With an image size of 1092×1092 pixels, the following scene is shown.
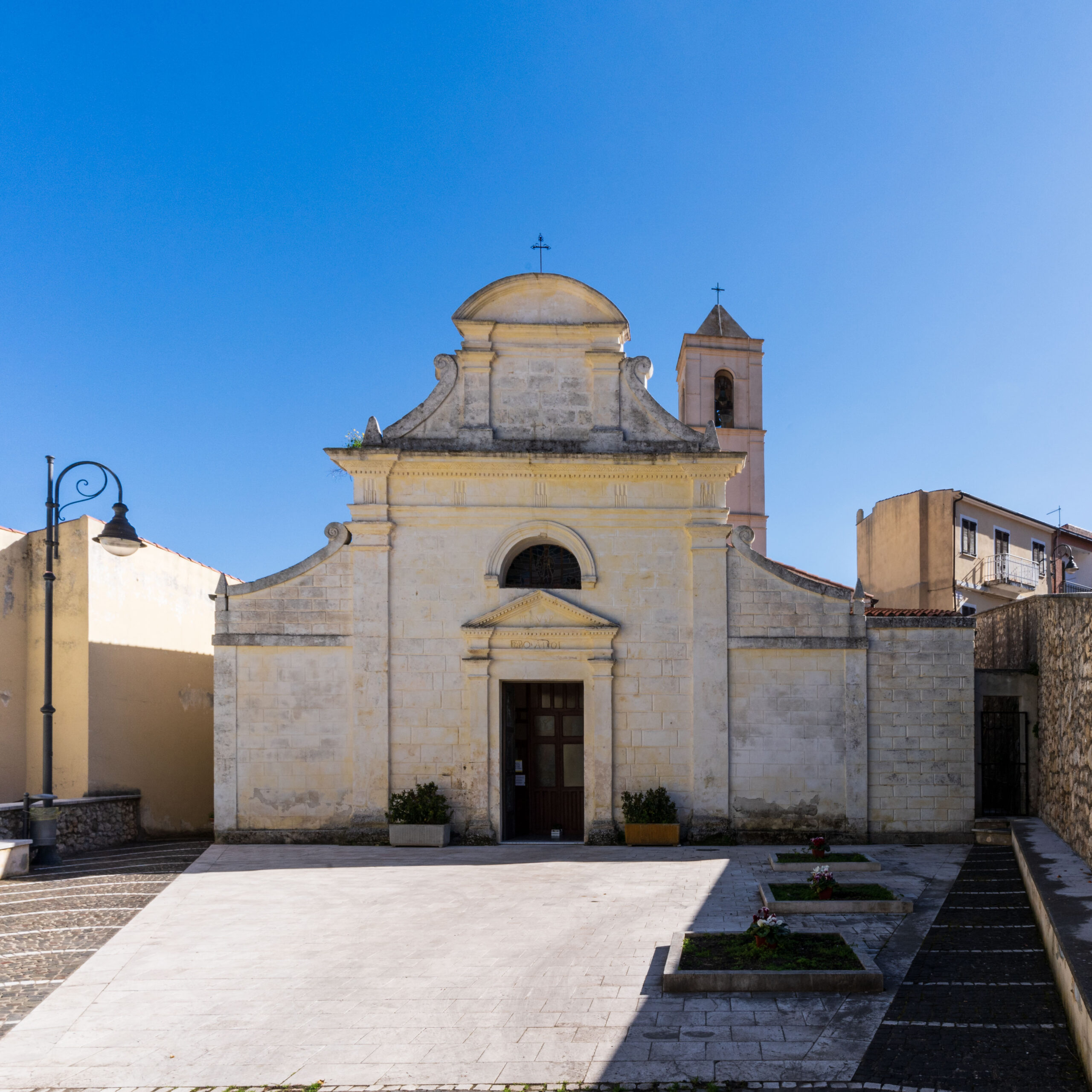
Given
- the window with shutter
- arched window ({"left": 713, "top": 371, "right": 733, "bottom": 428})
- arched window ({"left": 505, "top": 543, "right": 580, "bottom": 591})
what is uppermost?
arched window ({"left": 713, "top": 371, "right": 733, "bottom": 428})

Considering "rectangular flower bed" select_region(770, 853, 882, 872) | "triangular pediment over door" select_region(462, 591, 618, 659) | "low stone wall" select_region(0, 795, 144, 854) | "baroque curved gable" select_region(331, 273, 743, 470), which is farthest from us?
"baroque curved gable" select_region(331, 273, 743, 470)

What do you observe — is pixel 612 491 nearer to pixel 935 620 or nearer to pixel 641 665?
pixel 641 665

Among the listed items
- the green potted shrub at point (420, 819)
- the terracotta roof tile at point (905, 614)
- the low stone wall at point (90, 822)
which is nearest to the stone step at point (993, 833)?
the terracotta roof tile at point (905, 614)

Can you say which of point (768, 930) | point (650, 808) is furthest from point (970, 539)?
point (768, 930)

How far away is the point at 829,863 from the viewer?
12383 mm

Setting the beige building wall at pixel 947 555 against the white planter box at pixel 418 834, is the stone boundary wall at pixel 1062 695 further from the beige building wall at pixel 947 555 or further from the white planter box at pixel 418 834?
the beige building wall at pixel 947 555

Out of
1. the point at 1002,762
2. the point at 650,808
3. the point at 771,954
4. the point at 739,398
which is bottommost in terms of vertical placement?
the point at 650,808

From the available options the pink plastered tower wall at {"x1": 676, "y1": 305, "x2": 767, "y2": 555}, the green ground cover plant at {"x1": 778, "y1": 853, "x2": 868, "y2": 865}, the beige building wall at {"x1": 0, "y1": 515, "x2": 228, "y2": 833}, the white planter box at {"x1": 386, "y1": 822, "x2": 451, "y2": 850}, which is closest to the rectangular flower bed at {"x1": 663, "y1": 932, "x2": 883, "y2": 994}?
the green ground cover plant at {"x1": 778, "y1": 853, "x2": 868, "y2": 865}

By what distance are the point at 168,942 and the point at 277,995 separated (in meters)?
2.36

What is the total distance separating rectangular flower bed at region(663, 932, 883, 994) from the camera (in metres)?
7.22

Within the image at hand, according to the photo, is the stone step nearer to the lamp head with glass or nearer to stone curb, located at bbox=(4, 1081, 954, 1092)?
stone curb, located at bbox=(4, 1081, 954, 1092)

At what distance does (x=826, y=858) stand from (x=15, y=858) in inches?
454

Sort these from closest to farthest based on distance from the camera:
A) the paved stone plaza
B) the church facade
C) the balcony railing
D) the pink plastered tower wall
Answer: the paved stone plaza → the church facade → the pink plastered tower wall → the balcony railing

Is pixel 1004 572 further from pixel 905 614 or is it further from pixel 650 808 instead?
pixel 650 808
